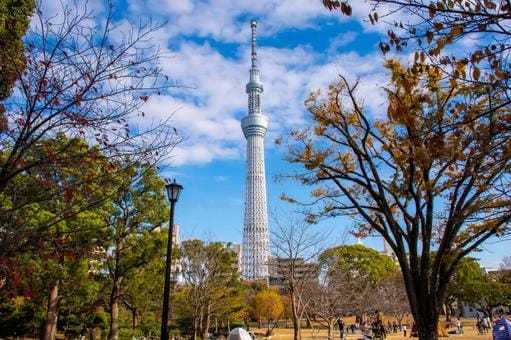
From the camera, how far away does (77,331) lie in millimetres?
21828

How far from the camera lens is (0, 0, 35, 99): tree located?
443 cm

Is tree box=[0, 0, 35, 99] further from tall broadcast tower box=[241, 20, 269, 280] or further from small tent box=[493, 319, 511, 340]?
tall broadcast tower box=[241, 20, 269, 280]

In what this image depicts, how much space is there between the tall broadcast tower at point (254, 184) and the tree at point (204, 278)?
170 ft

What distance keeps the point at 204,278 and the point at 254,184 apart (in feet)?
207

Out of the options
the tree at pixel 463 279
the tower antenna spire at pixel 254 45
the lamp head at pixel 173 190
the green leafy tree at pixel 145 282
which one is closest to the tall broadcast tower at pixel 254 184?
the tower antenna spire at pixel 254 45

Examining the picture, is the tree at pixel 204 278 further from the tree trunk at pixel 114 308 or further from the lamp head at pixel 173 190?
the lamp head at pixel 173 190

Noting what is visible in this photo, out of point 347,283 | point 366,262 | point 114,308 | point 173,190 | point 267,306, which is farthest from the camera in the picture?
point 366,262

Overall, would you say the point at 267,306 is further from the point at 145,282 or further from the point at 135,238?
the point at 135,238

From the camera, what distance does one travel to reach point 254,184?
8256cm

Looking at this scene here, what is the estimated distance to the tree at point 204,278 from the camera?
19484mm

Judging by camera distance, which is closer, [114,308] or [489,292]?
[114,308]

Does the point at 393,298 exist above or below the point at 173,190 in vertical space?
below

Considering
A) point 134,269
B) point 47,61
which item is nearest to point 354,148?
point 47,61

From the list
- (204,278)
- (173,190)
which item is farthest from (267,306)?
(173,190)
